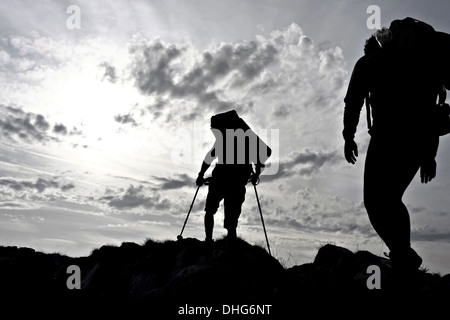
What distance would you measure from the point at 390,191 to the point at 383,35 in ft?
6.31

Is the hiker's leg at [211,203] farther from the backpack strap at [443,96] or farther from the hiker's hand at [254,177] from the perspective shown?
the backpack strap at [443,96]

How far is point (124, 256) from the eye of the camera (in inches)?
471

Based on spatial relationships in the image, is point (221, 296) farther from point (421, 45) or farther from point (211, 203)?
point (211, 203)

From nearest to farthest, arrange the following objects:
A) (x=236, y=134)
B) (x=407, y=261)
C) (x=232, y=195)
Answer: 1. (x=407, y=261)
2. (x=232, y=195)
3. (x=236, y=134)

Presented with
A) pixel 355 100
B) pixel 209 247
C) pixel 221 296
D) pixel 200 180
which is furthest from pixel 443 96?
pixel 209 247

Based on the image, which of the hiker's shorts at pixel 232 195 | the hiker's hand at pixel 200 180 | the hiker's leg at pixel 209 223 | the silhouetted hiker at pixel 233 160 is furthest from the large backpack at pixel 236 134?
the hiker's leg at pixel 209 223

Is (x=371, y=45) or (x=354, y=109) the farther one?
(x=371, y=45)

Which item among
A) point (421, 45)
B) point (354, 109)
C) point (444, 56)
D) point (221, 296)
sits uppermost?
point (421, 45)

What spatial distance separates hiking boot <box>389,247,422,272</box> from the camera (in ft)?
11.9

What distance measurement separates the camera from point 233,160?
26.3ft

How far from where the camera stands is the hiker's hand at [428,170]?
4008 millimetres

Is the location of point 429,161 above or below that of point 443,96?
below

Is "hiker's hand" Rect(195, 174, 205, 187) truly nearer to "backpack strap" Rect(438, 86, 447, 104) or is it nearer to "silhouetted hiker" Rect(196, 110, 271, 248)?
"silhouetted hiker" Rect(196, 110, 271, 248)
